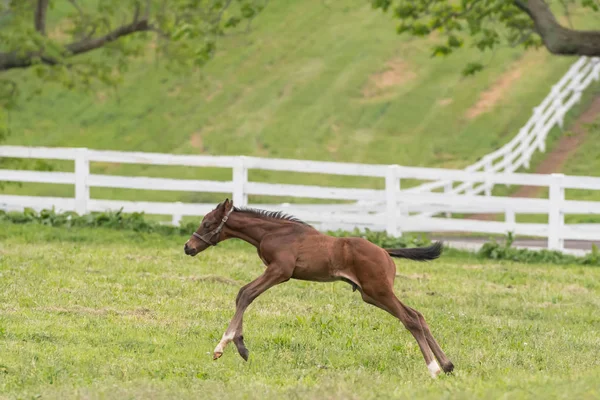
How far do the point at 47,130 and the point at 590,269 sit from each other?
2987 cm

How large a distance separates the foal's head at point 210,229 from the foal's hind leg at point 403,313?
1.40 meters

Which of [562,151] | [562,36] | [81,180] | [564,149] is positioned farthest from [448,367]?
[564,149]

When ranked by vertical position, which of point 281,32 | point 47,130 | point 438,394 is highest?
point 438,394

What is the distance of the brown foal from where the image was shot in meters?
8.69

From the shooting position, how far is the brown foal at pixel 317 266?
869 cm

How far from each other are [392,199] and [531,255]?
251cm

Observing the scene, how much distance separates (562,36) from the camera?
1614 cm

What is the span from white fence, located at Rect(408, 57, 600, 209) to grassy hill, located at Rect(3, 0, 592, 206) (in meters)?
2.61

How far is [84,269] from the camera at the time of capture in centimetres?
1360

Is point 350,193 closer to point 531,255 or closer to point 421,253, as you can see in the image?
point 531,255

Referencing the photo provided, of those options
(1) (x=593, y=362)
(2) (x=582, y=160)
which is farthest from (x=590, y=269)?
(2) (x=582, y=160)

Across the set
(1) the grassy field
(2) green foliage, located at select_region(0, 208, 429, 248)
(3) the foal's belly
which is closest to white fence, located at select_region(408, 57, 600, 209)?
(2) green foliage, located at select_region(0, 208, 429, 248)

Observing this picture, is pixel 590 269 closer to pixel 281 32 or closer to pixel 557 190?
pixel 557 190

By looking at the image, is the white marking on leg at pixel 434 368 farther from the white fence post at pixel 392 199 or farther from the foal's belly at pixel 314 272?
the white fence post at pixel 392 199
